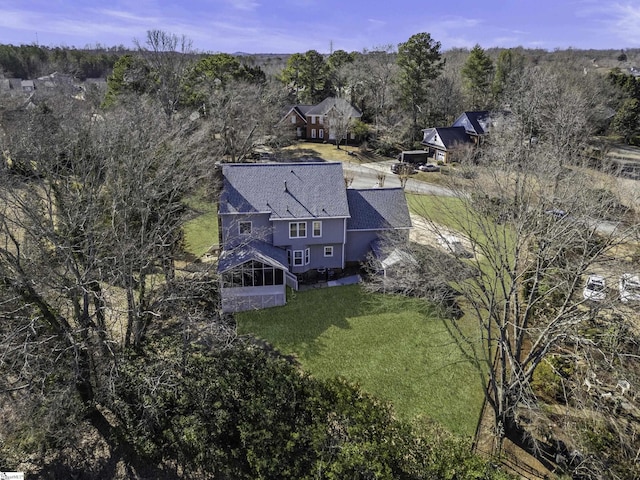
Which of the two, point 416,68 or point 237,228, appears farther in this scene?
point 416,68

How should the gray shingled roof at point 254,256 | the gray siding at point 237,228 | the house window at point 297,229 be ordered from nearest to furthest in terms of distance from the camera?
the gray shingled roof at point 254,256, the gray siding at point 237,228, the house window at point 297,229

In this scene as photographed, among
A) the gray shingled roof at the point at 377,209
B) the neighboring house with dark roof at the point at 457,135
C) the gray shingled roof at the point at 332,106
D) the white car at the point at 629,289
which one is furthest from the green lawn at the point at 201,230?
the neighboring house with dark roof at the point at 457,135

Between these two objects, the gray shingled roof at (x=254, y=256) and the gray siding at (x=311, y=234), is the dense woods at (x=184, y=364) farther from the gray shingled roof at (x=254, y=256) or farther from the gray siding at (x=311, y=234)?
the gray siding at (x=311, y=234)

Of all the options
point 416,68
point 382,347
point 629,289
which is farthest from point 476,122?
point 629,289

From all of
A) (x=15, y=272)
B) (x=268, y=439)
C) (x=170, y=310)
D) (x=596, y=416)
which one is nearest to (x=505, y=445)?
(x=596, y=416)

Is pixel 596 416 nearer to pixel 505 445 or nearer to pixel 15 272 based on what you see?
pixel 505 445

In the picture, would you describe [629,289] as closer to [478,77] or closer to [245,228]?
[245,228]
